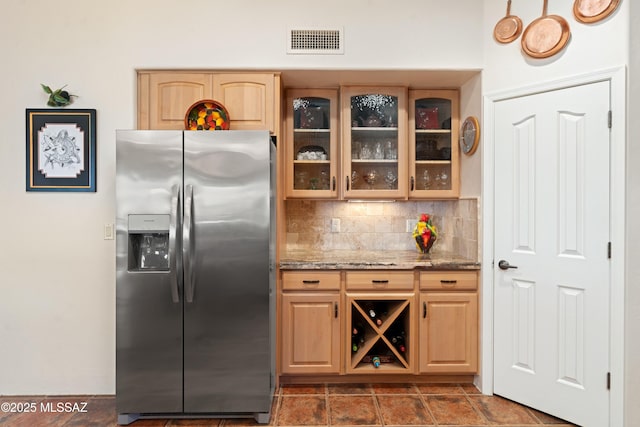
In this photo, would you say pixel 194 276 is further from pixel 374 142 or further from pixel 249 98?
pixel 374 142

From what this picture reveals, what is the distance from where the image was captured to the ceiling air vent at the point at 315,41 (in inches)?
106

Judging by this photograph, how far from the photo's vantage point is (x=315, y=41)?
271 cm

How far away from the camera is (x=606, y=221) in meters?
2.19

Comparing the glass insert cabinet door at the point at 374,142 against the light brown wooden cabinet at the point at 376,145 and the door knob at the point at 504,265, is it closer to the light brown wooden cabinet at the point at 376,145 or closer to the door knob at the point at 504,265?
the light brown wooden cabinet at the point at 376,145

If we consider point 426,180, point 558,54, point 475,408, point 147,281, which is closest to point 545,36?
point 558,54

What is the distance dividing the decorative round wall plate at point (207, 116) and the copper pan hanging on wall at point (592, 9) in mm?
2207

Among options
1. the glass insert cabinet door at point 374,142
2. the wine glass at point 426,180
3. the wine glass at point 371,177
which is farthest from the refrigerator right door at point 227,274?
the wine glass at point 426,180

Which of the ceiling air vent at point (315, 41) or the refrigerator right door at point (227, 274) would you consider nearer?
the refrigerator right door at point (227, 274)

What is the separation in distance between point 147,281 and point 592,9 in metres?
2.97

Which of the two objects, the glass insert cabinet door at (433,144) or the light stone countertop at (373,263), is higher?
the glass insert cabinet door at (433,144)

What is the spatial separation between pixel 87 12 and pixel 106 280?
5.93ft

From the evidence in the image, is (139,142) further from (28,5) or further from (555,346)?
(555,346)

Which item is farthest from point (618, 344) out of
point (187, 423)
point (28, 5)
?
point (28, 5)

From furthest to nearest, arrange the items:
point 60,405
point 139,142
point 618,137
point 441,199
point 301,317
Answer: point 441,199 → point 301,317 → point 60,405 → point 139,142 → point 618,137
